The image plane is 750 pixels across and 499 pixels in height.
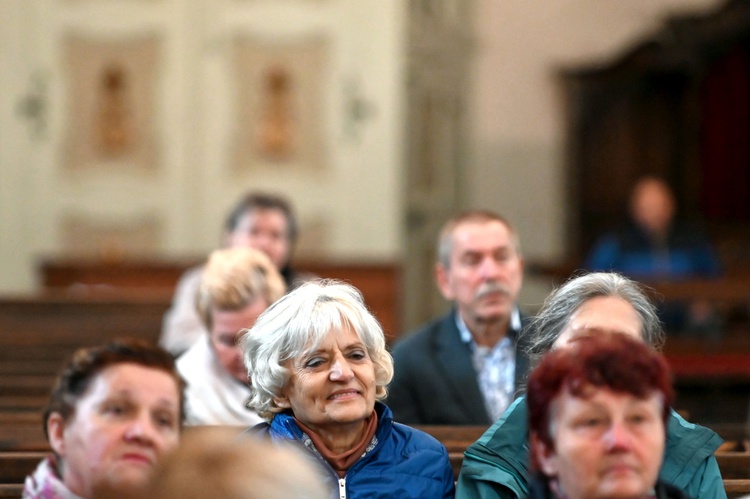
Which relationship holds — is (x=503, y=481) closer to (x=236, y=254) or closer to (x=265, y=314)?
(x=265, y=314)

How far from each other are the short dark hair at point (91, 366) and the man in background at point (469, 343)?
130 centimetres

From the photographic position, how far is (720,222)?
10469 mm

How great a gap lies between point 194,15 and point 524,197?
3.54 meters

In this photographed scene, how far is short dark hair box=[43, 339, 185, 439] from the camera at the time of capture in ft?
7.47

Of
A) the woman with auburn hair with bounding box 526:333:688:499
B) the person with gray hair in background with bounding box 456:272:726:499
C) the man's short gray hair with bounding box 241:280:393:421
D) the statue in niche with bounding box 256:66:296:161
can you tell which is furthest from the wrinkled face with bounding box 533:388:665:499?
the statue in niche with bounding box 256:66:296:161

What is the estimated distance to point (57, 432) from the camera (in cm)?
229

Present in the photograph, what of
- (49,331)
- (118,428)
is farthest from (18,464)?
(49,331)

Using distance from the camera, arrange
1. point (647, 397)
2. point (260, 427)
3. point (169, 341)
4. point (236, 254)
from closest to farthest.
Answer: point (647, 397), point (260, 427), point (236, 254), point (169, 341)

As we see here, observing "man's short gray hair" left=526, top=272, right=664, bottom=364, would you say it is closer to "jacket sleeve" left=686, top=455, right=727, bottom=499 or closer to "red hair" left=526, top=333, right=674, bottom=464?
"jacket sleeve" left=686, top=455, right=727, bottom=499

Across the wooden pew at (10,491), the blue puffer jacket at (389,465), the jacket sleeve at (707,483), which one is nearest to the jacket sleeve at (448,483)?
the blue puffer jacket at (389,465)

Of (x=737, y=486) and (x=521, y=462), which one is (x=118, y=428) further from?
(x=737, y=486)

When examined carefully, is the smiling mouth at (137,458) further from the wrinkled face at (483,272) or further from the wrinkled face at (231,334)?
the wrinkled face at (483,272)

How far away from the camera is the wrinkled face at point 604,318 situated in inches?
97.5

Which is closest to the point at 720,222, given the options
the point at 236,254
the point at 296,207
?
the point at 296,207
